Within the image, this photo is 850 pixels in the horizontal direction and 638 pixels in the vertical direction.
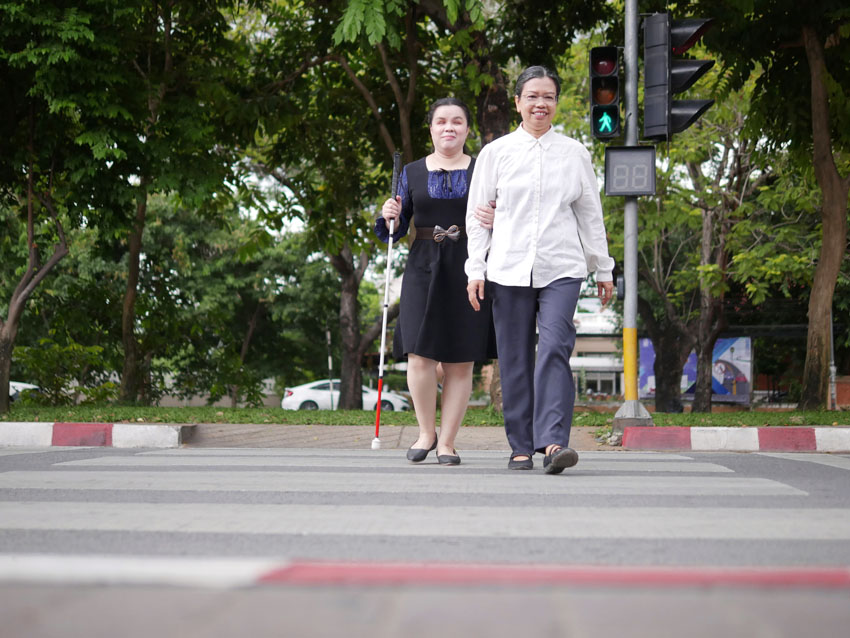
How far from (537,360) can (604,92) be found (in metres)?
4.48

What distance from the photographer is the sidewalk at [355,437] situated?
830 cm

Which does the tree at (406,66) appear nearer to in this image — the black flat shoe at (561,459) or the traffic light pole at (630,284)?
the traffic light pole at (630,284)

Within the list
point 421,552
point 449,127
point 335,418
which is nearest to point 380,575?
point 421,552

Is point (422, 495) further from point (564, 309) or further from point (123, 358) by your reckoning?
point (123, 358)

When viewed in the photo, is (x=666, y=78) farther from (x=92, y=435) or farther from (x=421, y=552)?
(x=421, y=552)

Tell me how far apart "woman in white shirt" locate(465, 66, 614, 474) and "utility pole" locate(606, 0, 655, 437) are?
10.7 feet

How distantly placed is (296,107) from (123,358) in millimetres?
5165

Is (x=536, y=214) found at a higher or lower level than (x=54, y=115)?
lower

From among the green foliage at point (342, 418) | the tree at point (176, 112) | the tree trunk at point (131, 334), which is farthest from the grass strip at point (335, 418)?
the tree trunk at point (131, 334)

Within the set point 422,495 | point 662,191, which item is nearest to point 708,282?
point 662,191

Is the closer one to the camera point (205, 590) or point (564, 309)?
point (205, 590)

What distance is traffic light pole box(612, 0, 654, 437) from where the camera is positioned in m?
8.68

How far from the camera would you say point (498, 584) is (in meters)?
2.17

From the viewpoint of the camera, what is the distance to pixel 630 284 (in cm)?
884
